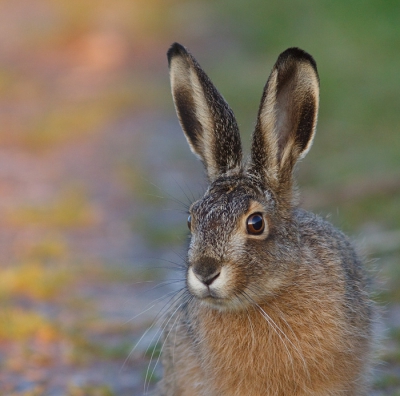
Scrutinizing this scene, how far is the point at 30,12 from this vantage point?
23.0m

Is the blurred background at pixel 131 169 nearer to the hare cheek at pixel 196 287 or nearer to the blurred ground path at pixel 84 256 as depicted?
the blurred ground path at pixel 84 256

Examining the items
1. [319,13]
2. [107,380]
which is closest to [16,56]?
[319,13]

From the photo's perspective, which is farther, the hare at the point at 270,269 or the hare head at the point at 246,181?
the hare at the point at 270,269

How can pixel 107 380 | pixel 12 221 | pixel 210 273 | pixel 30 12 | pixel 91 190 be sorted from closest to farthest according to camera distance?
pixel 210 273 < pixel 107 380 < pixel 12 221 < pixel 91 190 < pixel 30 12

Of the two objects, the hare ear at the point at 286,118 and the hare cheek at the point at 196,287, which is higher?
the hare ear at the point at 286,118

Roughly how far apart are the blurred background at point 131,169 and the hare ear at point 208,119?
77 centimetres

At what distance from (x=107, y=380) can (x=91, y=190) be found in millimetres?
4456

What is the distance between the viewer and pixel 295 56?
14.6 ft

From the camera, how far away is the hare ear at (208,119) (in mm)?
4656

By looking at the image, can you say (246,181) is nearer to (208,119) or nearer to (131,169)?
(208,119)

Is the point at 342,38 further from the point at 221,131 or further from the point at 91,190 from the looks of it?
the point at 221,131

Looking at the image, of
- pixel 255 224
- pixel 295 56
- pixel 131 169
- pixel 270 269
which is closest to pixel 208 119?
pixel 295 56

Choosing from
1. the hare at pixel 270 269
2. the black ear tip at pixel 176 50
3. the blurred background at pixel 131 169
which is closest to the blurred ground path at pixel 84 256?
the blurred background at pixel 131 169

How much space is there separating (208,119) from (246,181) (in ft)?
1.39
